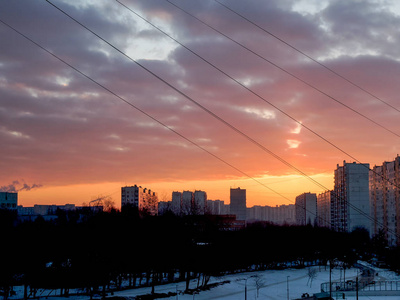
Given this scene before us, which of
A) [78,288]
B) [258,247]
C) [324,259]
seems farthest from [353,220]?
[78,288]

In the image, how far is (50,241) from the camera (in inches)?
2076

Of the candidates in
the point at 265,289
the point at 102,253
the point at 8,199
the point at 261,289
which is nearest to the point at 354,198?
the point at 265,289

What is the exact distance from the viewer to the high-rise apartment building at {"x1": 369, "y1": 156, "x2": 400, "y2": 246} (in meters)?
103

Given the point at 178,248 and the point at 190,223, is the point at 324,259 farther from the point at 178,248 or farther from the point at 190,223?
the point at 178,248

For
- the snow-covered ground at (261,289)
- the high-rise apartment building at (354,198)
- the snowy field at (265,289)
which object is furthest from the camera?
the high-rise apartment building at (354,198)

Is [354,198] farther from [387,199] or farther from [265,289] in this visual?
[265,289]

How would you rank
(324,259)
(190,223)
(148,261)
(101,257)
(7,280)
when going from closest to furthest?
(7,280) → (101,257) → (148,261) → (190,223) → (324,259)

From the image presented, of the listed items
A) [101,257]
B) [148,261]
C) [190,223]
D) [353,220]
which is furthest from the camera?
[353,220]

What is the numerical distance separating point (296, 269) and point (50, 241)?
47554 mm

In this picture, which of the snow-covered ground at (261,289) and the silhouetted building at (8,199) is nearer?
the snow-covered ground at (261,289)

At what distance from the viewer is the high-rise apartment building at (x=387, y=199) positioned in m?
103

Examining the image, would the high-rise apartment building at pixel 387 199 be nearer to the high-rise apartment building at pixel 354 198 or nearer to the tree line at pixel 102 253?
the high-rise apartment building at pixel 354 198

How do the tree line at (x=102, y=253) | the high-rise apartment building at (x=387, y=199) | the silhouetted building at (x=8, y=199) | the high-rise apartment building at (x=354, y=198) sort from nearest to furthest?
the tree line at (x=102, y=253) < the high-rise apartment building at (x=387, y=199) < the silhouetted building at (x=8, y=199) < the high-rise apartment building at (x=354, y=198)

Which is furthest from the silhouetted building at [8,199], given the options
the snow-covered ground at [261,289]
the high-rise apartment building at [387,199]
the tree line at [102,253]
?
the high-rise apartment building at [387,199]
